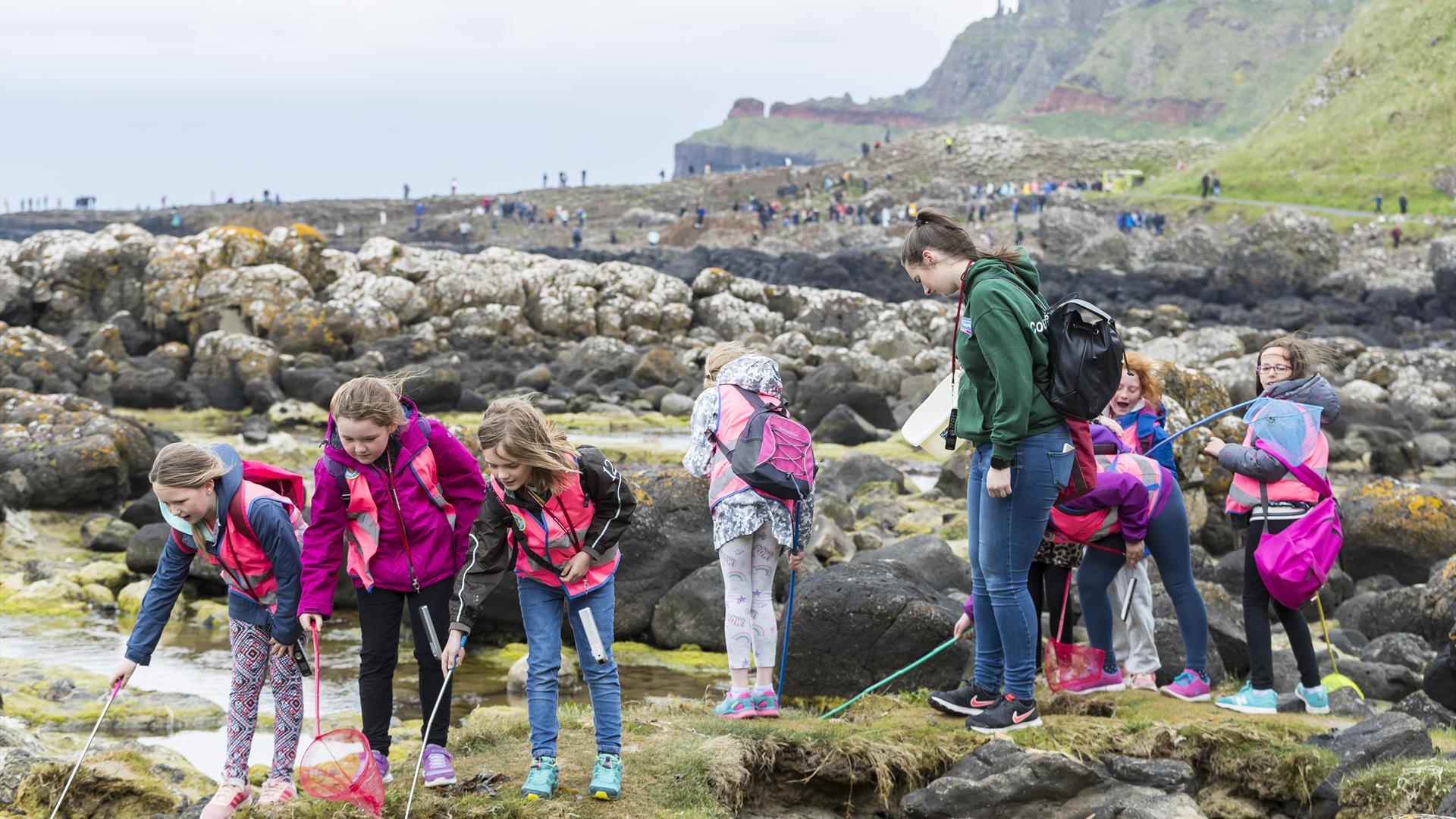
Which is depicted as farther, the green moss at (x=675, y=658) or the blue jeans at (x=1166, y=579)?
the green moss at (x=675, y=658)

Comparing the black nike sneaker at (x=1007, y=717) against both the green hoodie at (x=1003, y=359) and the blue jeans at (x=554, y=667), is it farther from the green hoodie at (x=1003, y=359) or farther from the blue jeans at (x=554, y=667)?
the blue jeans at (x=554, y=667)

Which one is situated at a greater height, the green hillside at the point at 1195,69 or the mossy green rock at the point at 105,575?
the green hillside at the point at 1195,69

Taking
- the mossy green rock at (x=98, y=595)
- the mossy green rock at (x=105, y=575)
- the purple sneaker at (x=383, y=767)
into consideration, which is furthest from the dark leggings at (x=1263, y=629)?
the mossy green rock at (x=105, y=575)

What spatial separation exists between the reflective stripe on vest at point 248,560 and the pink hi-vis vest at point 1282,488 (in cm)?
480

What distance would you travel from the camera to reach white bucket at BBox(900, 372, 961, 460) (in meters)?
6.17

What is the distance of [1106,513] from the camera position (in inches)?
269

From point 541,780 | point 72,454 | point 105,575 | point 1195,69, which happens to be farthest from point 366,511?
point 1195,69

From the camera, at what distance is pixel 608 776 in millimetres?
5219

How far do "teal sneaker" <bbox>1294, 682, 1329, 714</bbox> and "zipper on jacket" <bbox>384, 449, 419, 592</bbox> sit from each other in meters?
4.81

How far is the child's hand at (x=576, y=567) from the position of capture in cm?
520

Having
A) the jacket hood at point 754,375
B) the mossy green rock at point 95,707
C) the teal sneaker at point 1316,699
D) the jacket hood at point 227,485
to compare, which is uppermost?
the jacket hood at point 754,375

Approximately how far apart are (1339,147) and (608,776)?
79.0 m

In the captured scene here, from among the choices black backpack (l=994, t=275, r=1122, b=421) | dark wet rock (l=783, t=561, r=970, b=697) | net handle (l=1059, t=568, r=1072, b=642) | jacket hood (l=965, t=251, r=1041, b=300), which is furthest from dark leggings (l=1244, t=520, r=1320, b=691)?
jacket hood (l=965, t=251, r=1041, b=300)

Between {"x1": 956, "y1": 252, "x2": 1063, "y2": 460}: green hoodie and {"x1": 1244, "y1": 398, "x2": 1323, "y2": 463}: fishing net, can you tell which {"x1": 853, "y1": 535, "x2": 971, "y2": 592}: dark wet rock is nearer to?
{"x1": 1244, "y1": 398, "x2": 1323, "y2": 463}: fishing net
